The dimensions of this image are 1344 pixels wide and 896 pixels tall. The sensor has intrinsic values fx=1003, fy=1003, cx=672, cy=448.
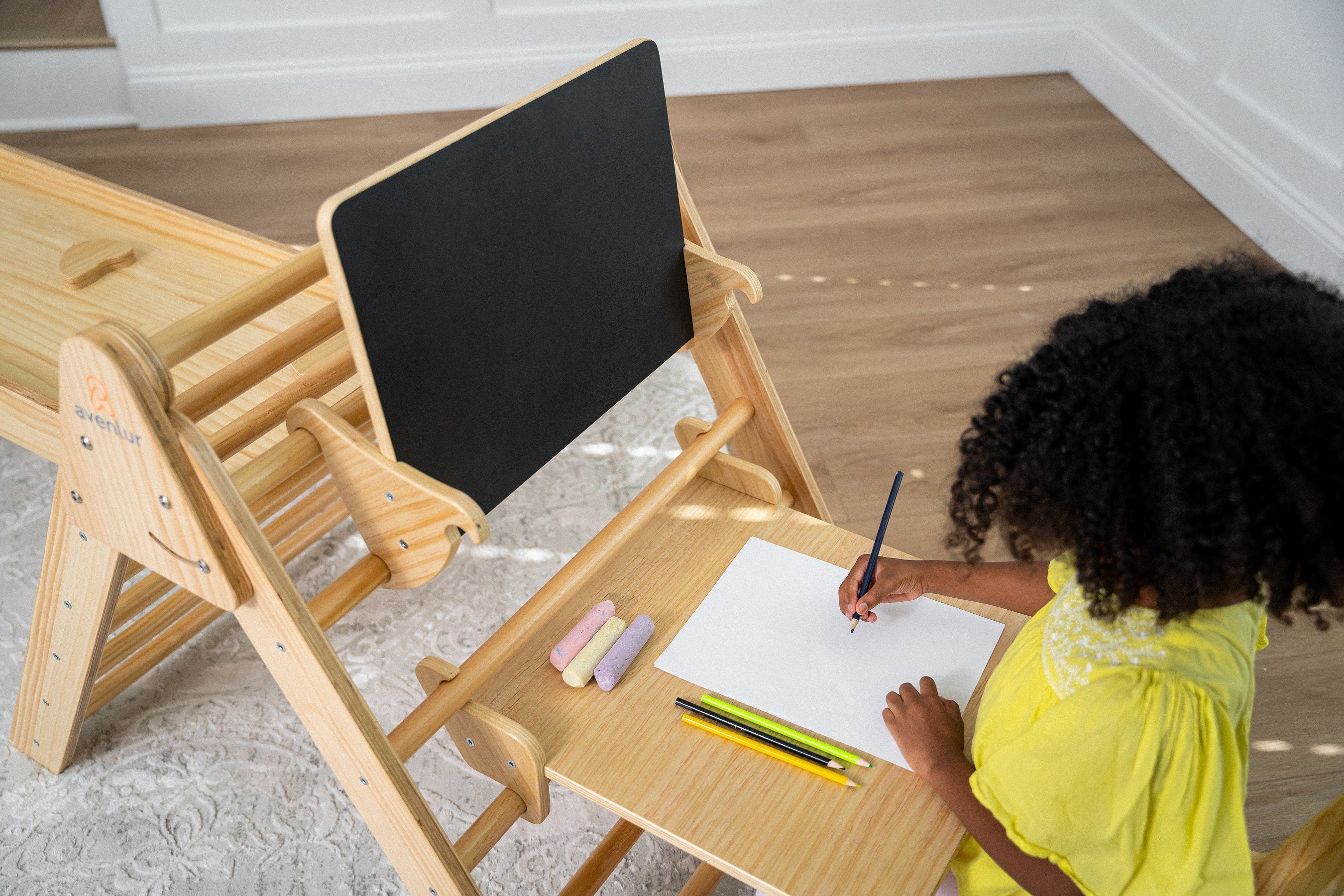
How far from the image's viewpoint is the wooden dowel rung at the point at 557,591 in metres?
0.99

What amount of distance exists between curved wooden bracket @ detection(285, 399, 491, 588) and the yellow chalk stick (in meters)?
0.20

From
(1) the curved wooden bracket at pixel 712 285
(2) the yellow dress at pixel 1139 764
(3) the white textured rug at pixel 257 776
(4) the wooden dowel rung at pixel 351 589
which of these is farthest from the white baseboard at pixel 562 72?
(2) the yellow dress at pixel 1139 764

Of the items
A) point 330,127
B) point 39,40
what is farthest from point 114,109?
point 330,127

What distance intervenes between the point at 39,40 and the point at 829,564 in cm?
323

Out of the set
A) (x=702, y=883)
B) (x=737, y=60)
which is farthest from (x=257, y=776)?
(x=737, y=60)

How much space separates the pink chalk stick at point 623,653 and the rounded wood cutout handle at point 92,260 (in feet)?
3.80

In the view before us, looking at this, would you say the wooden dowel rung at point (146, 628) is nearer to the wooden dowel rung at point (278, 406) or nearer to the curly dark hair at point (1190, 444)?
the wooden dowel rung at point (278, 406)

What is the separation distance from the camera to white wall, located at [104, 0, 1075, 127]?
322 cm

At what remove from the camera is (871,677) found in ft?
3.53

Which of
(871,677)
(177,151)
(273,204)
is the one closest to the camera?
(871,677)

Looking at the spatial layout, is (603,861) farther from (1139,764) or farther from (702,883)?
(1139,764)

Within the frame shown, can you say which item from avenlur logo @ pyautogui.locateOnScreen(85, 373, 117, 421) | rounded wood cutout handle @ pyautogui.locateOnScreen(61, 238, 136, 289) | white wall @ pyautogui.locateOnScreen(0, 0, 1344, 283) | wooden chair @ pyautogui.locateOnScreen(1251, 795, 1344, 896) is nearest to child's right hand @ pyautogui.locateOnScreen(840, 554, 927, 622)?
wooden chair @ pyautogui.locateOnScreen(1251, 795, 1344, 896)

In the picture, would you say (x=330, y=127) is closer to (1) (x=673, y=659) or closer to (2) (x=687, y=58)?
(2) (x=687, y=58)

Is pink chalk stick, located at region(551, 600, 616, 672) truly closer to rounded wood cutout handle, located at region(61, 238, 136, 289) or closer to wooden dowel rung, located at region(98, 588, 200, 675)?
wooden dowel rung, located at region(98, 588, 200, 675)
